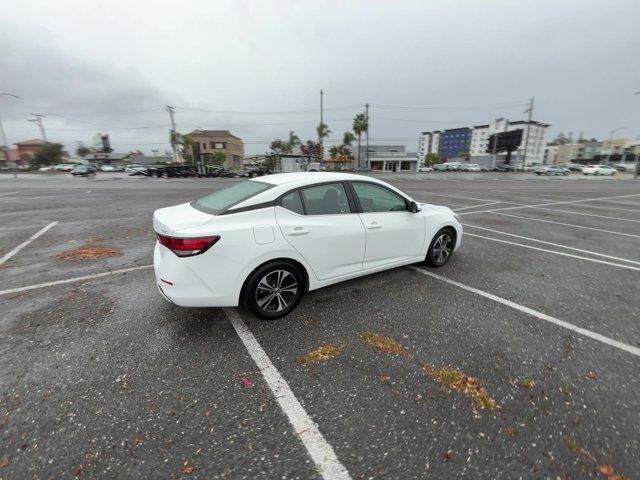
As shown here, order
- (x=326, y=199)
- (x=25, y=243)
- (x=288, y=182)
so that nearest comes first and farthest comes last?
(x=288, y=182) → (x=326, y=199) → (x=25, y=243)

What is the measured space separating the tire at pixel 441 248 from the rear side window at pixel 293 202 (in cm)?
243

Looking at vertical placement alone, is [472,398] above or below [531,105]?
below

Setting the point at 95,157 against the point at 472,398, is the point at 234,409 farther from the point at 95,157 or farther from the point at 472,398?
the point at 95,157

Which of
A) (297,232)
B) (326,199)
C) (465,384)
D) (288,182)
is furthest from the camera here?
(326,199)

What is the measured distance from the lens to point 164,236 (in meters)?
3.01

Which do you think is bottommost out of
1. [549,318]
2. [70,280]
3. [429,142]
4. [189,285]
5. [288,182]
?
[549,318]

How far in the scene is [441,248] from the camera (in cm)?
504

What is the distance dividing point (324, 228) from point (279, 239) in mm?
574

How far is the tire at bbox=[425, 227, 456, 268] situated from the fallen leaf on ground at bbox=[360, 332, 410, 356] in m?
2.18

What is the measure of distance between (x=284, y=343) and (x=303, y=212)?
144 centimetres

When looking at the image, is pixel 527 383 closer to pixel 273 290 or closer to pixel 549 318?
pixel 549 318

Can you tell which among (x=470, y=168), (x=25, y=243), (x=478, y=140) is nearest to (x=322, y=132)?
(x=470, y=168)

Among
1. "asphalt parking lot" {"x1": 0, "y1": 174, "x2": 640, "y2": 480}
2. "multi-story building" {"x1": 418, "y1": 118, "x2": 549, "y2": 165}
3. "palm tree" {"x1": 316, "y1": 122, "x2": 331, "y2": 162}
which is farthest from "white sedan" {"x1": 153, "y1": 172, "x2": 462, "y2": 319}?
"multi-story building" {"x1": 418, "y1": 118, "x2": 549, "y2": 165}

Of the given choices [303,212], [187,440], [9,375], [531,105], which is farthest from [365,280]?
[531,105]
